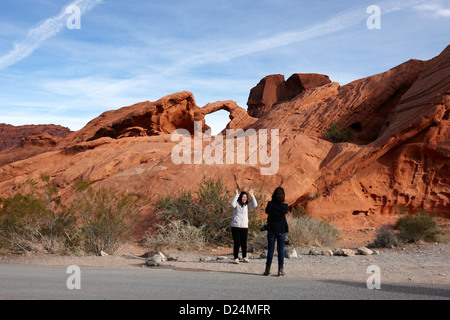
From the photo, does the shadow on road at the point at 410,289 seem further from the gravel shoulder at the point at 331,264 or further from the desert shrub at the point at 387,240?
the desert shrub at the point at 387,240

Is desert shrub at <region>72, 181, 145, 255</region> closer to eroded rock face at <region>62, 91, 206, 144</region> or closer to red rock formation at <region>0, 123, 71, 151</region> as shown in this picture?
eroded rock face at <region>62, 91, 206, 144</region>

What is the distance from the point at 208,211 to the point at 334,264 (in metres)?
5.76

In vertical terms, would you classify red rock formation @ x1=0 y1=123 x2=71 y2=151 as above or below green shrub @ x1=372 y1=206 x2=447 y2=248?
above

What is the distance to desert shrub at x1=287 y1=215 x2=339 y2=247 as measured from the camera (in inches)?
488

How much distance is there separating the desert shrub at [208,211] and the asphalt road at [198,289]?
6480 mm

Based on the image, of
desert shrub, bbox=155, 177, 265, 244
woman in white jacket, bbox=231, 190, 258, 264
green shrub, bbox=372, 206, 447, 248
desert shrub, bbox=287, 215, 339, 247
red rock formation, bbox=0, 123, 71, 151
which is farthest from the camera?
red rock formation, bbox=0, 123, 71, 151

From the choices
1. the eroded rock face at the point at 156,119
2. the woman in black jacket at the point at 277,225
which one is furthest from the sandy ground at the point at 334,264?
the eroded rock face at the point at 156,119

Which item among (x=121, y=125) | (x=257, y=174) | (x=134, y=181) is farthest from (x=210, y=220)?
(x=121, y=125)

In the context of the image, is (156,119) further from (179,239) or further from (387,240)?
(387,240)

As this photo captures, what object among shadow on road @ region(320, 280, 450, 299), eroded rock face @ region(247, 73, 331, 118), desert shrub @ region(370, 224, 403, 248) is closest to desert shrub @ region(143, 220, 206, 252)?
desert shrub @ region(370, 224, 403, 248)

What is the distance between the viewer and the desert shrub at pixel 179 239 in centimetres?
1214

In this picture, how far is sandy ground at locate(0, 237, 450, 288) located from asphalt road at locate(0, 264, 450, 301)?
2.85 ft

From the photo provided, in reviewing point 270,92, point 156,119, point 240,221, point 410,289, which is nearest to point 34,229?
point 240,221

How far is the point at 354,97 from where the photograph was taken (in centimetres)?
1970
